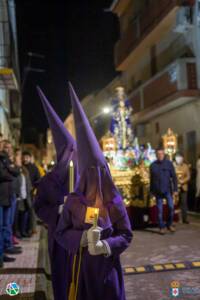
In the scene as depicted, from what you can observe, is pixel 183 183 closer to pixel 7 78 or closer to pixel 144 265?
pixel 144 265

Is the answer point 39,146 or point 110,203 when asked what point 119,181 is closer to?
point 110,203

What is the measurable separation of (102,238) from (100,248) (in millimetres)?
189

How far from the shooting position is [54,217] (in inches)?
171

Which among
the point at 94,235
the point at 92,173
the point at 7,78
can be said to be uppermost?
the point at 7,78

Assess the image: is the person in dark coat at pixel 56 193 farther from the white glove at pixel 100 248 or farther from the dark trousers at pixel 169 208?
the dark trousers at pixel 169 208

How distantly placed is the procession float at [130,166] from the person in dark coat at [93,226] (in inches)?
275

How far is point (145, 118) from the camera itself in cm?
2144

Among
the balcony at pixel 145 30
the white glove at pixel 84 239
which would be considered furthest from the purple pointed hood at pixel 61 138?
the balcony at pixel 145 30

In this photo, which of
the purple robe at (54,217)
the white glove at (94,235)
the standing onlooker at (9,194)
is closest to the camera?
the white glove at (94,235)

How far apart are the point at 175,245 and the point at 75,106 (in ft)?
17.4

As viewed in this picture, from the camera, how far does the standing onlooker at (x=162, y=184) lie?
9.34 m

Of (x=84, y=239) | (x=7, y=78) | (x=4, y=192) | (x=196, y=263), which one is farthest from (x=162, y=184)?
(x=84, y=239)

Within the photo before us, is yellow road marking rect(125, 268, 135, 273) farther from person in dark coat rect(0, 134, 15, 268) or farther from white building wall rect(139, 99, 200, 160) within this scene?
white building wall rect(139, 99, 200, 160)

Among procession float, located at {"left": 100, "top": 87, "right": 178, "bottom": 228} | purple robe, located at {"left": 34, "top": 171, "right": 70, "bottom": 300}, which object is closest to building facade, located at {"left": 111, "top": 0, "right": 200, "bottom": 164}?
procession float, located at {"left": 100, "top": 87, "right": 178, "bottom": 228}
